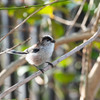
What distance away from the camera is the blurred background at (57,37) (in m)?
1.78

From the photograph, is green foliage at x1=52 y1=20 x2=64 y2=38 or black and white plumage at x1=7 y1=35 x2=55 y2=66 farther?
green foliage at x1=52 y1=20 x2=64 y2=38

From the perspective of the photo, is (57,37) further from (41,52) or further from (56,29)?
(41,52)

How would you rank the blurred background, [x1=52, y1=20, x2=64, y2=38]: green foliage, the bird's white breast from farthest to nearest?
[x1=52, y1=20, x2=64, y2=38]: green foliage, the blurred background, the bird's white breast

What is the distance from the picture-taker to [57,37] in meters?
2.25

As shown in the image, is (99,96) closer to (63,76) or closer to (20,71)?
(63,76)

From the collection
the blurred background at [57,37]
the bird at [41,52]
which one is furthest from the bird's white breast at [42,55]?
the blurred background at [57,37]

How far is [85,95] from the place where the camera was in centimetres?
166

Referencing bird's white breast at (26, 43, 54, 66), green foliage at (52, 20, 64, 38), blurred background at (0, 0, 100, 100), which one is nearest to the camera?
bird's white breast at (26, 43, 54, 66)

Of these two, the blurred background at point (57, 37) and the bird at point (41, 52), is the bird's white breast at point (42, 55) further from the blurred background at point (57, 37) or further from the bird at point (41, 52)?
Answer: the blurred background at point (57, 37)

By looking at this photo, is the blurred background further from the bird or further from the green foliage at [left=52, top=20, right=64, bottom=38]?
the bird

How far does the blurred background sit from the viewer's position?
5.83ft

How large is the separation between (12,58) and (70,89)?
72 cm

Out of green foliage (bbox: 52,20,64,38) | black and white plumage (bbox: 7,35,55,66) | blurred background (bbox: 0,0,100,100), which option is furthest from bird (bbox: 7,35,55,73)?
green foliage (bbox: 52,20,64,38)

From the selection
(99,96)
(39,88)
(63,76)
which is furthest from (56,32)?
(39,88)
